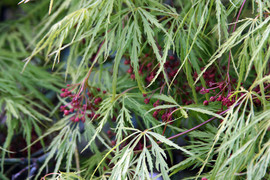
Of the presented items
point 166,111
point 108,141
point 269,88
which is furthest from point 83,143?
point 269,88

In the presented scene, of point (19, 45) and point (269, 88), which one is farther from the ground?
point (19, 45)

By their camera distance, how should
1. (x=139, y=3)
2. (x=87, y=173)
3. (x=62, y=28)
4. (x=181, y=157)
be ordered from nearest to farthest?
(x=62, y=28), (x=139, y=3), (x=87, y=173), (x=181, y=157)

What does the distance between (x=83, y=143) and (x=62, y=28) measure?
80 cm

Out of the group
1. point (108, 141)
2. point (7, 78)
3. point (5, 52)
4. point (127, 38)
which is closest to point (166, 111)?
point (127, 38)

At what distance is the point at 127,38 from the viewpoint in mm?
828

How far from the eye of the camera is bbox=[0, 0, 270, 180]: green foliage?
0.67 m

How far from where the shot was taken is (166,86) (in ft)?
3.12

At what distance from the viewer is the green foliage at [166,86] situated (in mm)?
671

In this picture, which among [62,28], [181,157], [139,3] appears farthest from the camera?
[181,157]

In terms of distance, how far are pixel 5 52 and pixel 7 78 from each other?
0.18 metres

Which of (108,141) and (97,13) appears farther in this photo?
(108,141)

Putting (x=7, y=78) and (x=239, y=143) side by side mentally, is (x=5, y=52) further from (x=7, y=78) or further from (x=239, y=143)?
(x=239, y=143)

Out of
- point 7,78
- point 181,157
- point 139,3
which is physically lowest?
point 181,157

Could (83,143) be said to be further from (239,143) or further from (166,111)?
(239,143)
